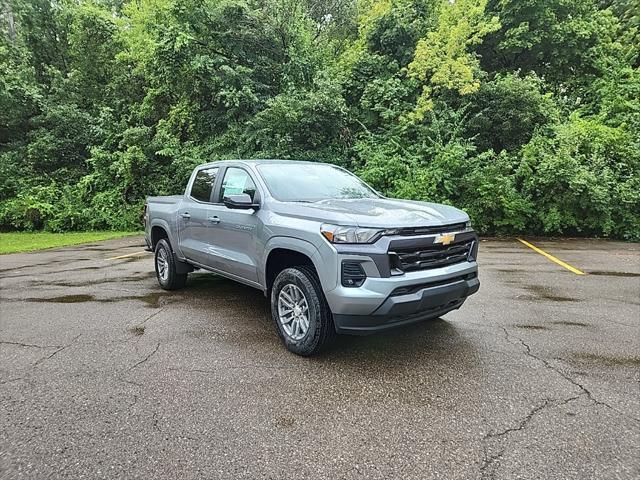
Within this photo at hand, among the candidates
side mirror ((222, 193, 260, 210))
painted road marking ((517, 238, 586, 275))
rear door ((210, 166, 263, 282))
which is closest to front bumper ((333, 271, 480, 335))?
rear door ((210, 166, 263, 282))

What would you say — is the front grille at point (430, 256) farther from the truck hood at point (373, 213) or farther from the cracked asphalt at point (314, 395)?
the cracked asphalt at point (314, 395)

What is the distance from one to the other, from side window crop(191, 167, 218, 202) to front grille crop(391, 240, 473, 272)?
2.85 meters

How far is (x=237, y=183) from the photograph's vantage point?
4809mm

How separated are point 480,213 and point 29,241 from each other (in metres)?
15.5

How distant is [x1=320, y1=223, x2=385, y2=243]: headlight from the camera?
332cm

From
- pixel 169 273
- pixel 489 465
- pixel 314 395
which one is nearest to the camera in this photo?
pixel 489 465

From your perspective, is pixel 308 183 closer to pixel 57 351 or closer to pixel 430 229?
pixel 430 229

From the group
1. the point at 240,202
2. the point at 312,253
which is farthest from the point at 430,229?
the point at 240,202

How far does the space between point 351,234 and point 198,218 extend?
2.66 meters

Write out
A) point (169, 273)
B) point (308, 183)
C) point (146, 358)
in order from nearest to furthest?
point (146, 358) < point (308, 183) < point (169, 273)

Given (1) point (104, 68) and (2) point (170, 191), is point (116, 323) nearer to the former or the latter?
(2) point (170, 191)

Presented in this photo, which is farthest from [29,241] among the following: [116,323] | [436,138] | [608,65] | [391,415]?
[608,65]

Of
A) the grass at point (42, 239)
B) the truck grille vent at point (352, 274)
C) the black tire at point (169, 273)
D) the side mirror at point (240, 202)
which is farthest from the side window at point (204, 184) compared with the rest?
the grass at point (42, 239)

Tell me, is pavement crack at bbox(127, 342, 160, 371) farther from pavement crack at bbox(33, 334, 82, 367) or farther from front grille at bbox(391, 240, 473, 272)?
front grille at bbox(391, 240, 473, 272)
